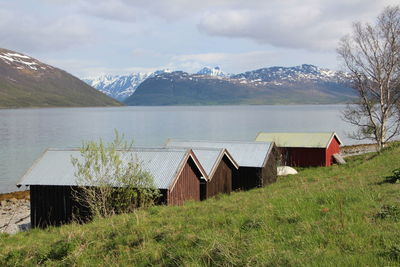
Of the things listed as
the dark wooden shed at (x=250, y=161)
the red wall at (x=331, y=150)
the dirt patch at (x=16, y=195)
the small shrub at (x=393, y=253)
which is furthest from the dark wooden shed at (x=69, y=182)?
the red wall at (x=331, y=150)

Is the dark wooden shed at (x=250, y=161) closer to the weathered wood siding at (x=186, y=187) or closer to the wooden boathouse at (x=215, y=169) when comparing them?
the wooden boathouse at (x=215, y=169)

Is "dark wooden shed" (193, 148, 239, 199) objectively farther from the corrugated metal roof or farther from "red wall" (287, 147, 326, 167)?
"red wall" (287, 147, 326, 167)

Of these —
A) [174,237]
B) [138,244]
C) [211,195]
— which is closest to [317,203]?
[174,237]

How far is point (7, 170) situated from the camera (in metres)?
62.2

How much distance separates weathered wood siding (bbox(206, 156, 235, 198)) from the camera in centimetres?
3158

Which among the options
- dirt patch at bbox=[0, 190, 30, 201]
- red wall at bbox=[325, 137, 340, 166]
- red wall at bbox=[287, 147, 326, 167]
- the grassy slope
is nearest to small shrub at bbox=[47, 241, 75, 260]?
the grassy slope

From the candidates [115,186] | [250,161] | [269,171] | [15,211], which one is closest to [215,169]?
[250,161]

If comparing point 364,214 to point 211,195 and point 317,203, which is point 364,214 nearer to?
point 317,203

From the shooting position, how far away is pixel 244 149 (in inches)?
1577

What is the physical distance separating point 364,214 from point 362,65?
36.6m

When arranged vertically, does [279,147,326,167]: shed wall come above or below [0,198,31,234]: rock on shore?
above

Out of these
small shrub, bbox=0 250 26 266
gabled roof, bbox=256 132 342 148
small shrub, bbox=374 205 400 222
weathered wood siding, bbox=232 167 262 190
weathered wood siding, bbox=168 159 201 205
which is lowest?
weathered wood siding, bbox=232 167 262 190

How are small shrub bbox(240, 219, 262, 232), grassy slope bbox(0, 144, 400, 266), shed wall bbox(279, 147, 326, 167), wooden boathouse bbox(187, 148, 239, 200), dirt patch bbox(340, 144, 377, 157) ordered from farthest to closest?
1. dirt patch bbox(340, 144, 377, 157)
2. shed wall bbox(279, 147, 326, 167)
3. wooden boathouse bbox(187, 148, 239, 200)
4. small shrub bbox(240, 219, 262, 232)
5. grassy slope bbox(0, 144, 400, 266)

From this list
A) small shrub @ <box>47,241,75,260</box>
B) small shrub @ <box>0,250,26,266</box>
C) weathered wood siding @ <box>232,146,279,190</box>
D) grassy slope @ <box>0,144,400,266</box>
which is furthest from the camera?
weathered wood siding @ <box>232,146,279,190</box>
